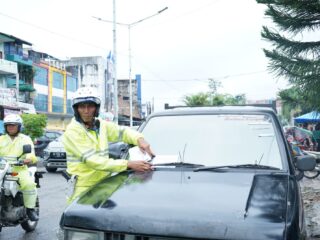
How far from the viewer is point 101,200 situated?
299 cm

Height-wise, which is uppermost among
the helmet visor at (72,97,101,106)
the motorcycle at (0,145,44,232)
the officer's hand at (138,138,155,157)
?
the helmet visor at (72,97,101,106)

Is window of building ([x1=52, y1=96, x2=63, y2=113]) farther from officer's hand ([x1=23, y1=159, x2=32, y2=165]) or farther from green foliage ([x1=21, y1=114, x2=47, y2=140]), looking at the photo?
officer's hand ([x1=23, y1=159, x2=32, y2=165])

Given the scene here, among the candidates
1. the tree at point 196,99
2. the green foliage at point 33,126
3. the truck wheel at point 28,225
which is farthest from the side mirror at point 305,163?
the tree at point 196,99

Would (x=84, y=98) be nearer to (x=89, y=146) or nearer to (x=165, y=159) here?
(x=89, y=146)

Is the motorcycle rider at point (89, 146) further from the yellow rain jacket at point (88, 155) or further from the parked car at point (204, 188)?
the parked car at point (204, 188)

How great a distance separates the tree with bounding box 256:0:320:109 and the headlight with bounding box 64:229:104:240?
7.47m

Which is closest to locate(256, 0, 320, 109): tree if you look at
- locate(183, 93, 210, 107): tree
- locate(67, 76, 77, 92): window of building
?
locate(183, 93, 210, 107): tree

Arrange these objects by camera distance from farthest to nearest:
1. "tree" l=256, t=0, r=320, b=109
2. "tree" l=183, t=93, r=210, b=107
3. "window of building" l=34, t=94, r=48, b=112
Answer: "window of building" l=34, t=94, r=48, b=112 < "tree" l=183, t=93, r=210, b=107 < "tree" l=256, t=0, r=320, b=109

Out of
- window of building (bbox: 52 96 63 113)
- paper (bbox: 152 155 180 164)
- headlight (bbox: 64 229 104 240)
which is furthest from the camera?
window of building (bbox: 52 96 63 113)

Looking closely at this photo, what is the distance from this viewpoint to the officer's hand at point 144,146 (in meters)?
3.86

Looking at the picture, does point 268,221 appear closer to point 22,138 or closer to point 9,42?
point 22,138

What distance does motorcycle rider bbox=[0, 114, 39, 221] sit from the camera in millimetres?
6680

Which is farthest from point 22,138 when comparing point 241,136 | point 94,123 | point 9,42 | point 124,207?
point 9,42

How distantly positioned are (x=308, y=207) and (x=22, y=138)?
195 inches
